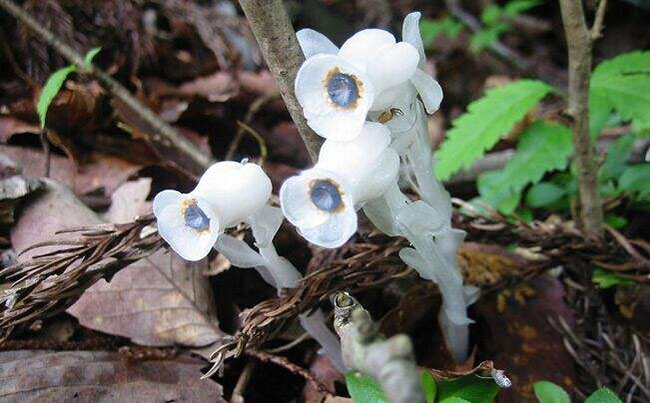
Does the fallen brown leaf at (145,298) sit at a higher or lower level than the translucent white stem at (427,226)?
lower

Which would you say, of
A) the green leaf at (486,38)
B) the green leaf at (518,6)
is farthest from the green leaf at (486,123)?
the green leaf at (518,6)

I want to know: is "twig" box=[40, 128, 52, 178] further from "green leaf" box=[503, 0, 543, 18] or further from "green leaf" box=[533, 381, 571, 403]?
"green leaf" box=[503, 0, 543, 18]

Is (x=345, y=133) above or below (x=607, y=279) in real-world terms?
above

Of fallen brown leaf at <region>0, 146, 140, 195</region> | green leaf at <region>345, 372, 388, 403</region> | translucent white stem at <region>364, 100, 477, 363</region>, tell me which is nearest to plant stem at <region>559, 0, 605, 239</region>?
translucent white stem at <region>364, 100, 477, 363</region>

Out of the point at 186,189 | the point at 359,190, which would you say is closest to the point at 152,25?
the point at 186,189

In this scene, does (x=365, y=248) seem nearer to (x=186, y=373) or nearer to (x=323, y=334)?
(x=323, y=334)

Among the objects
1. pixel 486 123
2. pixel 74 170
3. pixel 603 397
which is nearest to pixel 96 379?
pixel 74 170

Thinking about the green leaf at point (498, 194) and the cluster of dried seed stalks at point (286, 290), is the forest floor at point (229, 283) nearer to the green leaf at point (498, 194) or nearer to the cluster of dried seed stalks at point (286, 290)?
the cluster of dried seed stalks at point (286, 290)

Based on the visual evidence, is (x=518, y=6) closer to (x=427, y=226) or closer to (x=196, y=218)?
(x=427, y=226)
